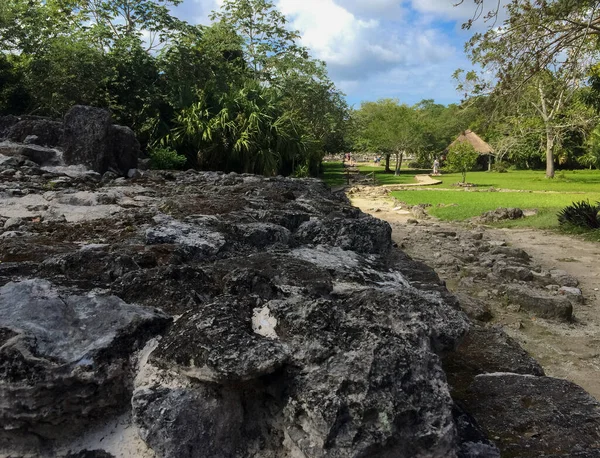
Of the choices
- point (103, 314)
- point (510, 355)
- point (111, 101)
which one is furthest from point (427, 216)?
point (103, 314)

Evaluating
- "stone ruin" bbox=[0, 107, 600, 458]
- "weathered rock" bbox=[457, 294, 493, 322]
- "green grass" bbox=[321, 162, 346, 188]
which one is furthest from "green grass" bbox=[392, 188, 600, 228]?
"stone ruin" bbox=[0, 107, 600, 458]

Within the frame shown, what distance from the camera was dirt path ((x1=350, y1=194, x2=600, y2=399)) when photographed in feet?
15.2

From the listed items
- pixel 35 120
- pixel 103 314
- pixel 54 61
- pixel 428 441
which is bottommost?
A: pixel 428 441

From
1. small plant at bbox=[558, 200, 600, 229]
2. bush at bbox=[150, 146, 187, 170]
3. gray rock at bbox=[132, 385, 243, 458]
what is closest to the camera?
gray rock at bbox=[132, 385, 243, 458]

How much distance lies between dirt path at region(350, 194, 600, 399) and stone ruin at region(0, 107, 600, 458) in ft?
8.67

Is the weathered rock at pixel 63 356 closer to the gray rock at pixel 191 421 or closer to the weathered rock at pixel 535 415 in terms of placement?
the gray rock at pixel 191 421

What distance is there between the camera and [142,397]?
4.80ft

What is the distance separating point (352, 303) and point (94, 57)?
10.8m

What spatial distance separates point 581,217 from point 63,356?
1254 cm

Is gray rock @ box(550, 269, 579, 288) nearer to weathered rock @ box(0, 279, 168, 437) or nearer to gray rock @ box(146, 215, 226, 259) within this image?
gray rock @ box(146, 215, 226, 259)

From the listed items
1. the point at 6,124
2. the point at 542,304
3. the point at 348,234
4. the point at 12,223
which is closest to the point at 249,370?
the point at 348,234

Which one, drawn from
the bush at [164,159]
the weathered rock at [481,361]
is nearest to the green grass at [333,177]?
the bush at [164,159]

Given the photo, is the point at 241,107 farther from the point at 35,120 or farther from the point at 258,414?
the point at 258,414

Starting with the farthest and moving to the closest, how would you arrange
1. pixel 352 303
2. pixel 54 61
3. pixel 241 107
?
pixel 241 107 < pixel 54 61 < pixel 352 303
